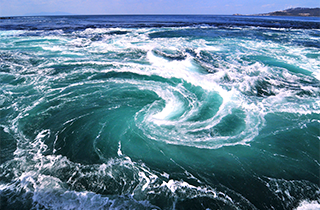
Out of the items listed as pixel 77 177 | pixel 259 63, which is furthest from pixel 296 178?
pixel 259 63

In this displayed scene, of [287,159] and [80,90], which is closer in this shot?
[287,159]

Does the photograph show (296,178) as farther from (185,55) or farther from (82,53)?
(82,53)

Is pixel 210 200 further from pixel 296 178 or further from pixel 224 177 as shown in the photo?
pixel 296 178

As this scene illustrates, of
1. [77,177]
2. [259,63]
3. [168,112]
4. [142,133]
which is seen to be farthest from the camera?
[259,63]

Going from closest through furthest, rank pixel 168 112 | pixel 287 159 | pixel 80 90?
1. pixel 287 159
2. pixel 168 112
3. pixel 80 90

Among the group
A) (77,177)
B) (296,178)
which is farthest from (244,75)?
(77,177)

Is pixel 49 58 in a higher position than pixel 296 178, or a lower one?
higher
